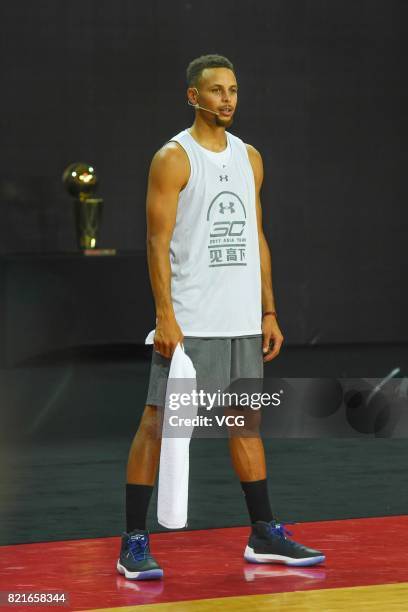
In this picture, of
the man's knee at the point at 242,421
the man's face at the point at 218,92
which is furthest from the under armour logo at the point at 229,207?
the man's knee at the point at 242,421

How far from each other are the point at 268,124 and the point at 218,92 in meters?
7.55

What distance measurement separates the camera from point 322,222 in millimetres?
11781

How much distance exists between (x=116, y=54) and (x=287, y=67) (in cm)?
145

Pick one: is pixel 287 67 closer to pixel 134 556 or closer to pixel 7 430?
pixel 7 430

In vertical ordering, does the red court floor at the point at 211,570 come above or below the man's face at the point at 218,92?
below

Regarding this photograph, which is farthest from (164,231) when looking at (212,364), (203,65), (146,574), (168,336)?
(146,574)

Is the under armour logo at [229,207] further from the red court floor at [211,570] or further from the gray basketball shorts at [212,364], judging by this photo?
the red court floor at [211,570]

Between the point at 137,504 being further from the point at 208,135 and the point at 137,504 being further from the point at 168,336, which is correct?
the point at 208,135

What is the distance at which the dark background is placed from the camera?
36.0ft

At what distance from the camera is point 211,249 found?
161 inches

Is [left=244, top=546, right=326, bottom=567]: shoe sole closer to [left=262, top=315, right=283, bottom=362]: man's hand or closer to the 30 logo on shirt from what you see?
[left=262, top=315, right=283, bottom=362]: man's hand

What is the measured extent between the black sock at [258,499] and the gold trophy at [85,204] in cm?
601

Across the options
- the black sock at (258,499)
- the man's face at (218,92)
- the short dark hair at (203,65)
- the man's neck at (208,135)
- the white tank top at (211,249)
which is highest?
the short dark hair at (203,65)

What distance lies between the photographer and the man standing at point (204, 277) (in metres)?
4.03
